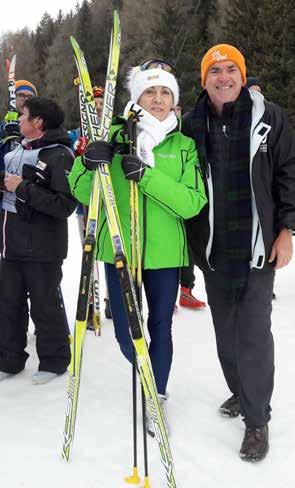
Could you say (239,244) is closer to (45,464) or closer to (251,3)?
(45,464)

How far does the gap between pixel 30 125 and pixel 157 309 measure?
57.6 inches

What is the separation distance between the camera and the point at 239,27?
24.4m

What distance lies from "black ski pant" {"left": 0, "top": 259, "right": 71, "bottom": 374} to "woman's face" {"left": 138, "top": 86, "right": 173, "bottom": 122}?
1228 millimetres

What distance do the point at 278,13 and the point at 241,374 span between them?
79.8 feet

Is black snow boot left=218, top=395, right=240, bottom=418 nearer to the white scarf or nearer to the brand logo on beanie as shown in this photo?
the white scarf

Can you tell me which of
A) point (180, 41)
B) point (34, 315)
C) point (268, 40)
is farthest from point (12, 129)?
point (180, 41)

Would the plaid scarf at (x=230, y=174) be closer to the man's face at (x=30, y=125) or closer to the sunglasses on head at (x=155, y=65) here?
the sunglasses on head at (x=155, y=65)

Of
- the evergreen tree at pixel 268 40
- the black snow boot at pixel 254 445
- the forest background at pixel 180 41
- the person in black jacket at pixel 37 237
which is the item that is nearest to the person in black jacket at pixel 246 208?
the black snow boot at pixel 254 445

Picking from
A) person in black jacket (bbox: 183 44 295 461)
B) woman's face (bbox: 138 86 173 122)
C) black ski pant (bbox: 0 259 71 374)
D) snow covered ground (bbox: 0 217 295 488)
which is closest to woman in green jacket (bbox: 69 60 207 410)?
woman's face (bbox: 138 86 173 122)

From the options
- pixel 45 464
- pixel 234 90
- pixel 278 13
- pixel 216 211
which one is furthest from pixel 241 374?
pixel 278 13

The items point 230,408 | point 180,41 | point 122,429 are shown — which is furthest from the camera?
point 180,41

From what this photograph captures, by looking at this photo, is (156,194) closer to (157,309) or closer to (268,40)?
(157,309)

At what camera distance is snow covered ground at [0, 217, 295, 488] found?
227 centimetres

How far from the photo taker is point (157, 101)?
2504 mm
